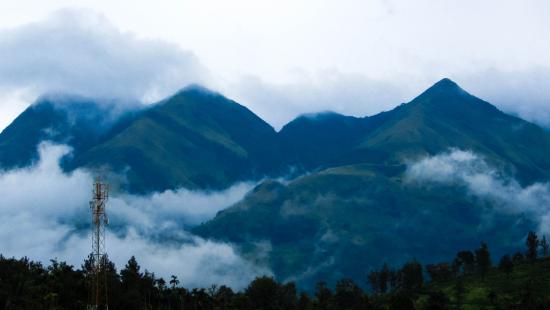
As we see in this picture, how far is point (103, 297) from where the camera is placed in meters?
191

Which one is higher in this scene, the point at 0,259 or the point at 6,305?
the point at 0,259

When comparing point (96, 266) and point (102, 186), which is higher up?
point (102, 186)

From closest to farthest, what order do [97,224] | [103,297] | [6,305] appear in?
1. [97,224]
2. [6,305]
3. [103,297]

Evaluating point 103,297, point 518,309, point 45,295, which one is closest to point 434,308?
point 518,309

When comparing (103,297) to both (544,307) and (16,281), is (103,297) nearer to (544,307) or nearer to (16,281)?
(16,281)

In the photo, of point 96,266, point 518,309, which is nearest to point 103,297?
point 96,266

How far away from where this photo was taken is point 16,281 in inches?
6973

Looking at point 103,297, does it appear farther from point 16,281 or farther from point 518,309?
point 518,309

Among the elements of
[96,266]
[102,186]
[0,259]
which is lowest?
[96,266]

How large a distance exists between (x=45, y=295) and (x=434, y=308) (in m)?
93.8

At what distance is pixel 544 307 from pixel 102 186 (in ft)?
403

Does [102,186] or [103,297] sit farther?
[103,297]

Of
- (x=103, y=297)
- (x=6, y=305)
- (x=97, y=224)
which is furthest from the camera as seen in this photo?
(x=103, y=297)

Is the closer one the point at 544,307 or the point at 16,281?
the point at 16,281
